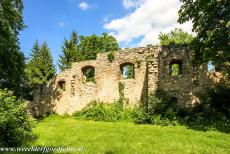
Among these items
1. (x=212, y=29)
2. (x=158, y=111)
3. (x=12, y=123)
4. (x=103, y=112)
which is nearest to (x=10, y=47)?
(x=103, y=112)

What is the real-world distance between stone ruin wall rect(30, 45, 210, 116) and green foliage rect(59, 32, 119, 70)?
43.1 ft

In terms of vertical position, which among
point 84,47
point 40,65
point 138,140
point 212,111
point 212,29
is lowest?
point 138,140

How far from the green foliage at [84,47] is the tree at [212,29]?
2347cm

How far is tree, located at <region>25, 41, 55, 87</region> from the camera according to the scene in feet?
101

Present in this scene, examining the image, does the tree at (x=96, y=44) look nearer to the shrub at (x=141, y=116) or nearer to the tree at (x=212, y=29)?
the shrub at (x=141, y=116)

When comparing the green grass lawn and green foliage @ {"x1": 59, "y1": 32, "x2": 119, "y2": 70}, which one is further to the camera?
green foliage @ {"x1": 59, "y1": 32, "x2": 119, "y2": 70}

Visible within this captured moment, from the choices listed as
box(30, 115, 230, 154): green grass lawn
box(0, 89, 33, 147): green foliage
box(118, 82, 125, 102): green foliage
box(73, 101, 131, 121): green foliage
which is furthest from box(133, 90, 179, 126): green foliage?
Result: box(0, 89, 33, 147): green foliage

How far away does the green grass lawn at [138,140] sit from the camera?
10117 mm

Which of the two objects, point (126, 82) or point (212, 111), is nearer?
point (212, 111)

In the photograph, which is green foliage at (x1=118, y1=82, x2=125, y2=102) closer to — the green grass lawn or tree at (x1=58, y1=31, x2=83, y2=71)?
the green grass lawn

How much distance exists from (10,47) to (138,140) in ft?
32.4

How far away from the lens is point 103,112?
18969 mm

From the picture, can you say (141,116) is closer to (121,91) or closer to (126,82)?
(121,91)

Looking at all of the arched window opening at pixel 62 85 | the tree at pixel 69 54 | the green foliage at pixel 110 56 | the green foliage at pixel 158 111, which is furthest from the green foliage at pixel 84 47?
the green foliage at pixel 158 111
